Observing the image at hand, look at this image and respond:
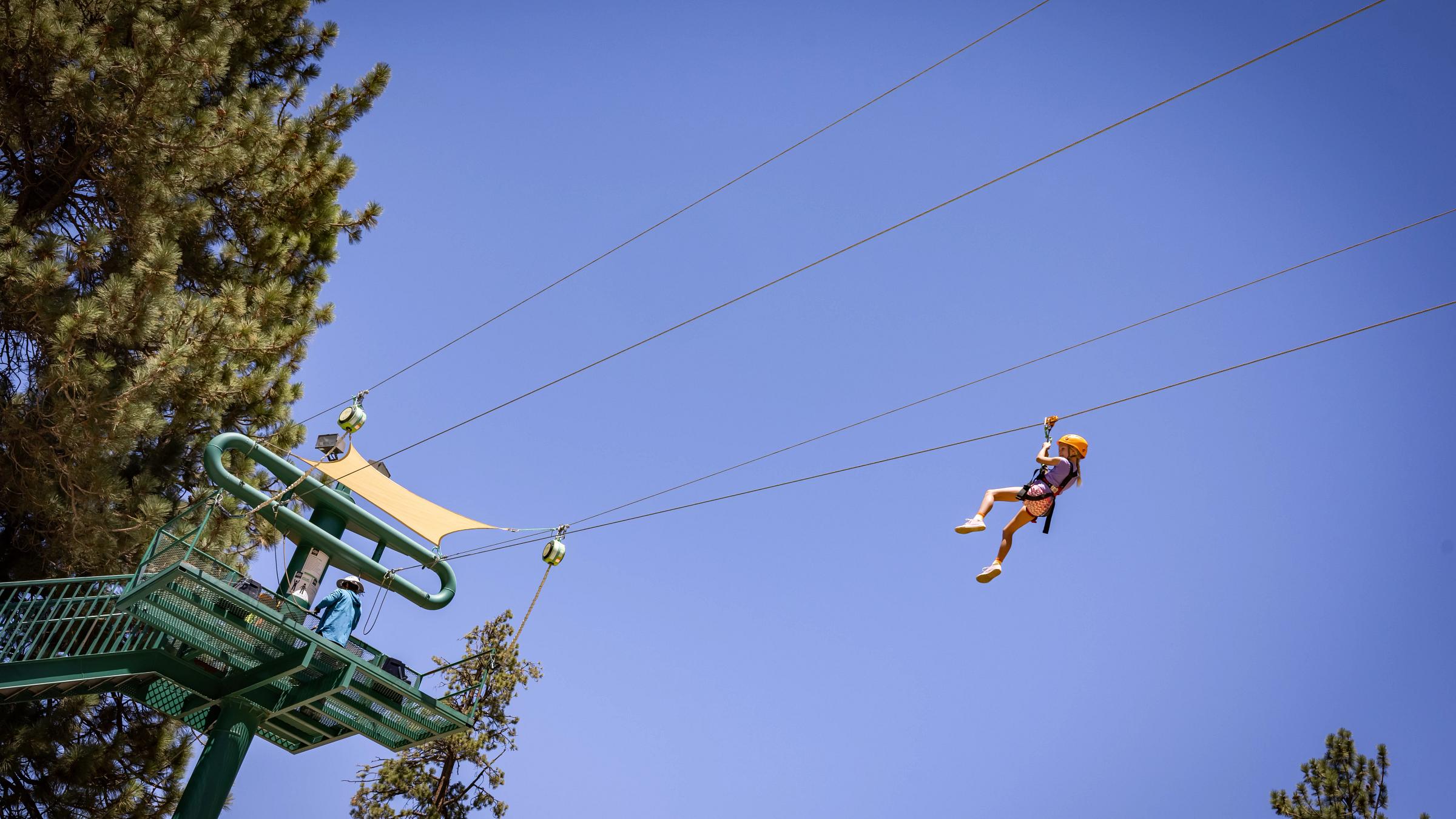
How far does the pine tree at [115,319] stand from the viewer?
1308 cm

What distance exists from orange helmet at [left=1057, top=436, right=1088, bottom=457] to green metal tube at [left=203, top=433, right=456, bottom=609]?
8174mm

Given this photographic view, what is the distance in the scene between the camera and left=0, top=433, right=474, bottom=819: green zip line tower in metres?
11.5

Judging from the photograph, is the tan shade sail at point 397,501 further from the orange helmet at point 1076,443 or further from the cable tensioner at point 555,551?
the orange helmet at point 1076,443

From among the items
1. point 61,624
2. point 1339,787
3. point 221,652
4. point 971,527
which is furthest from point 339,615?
point 1339,787

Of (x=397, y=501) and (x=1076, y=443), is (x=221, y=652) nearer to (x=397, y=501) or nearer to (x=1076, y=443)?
(x=397, y=501)

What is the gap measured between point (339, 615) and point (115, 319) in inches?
175

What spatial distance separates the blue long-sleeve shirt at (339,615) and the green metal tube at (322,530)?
90 cm

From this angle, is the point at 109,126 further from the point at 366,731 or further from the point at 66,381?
the point at 366,731

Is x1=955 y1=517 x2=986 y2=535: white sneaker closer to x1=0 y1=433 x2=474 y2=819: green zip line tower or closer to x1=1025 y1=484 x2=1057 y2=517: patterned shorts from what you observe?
x1=1025 y1=484 x2=1057 y2=517: patterned shorts

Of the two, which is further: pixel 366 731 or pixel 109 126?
pixel 109 126

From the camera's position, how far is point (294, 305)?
16.6 m

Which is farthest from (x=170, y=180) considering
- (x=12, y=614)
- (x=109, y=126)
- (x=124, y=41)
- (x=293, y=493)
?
(x=12, y=614)

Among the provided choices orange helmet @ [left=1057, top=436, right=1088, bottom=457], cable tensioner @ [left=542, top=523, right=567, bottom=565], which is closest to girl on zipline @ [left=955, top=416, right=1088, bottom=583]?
orange helmet @ [left=1057, top=436, right=1088, bottom=457]

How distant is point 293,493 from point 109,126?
17.5ft
